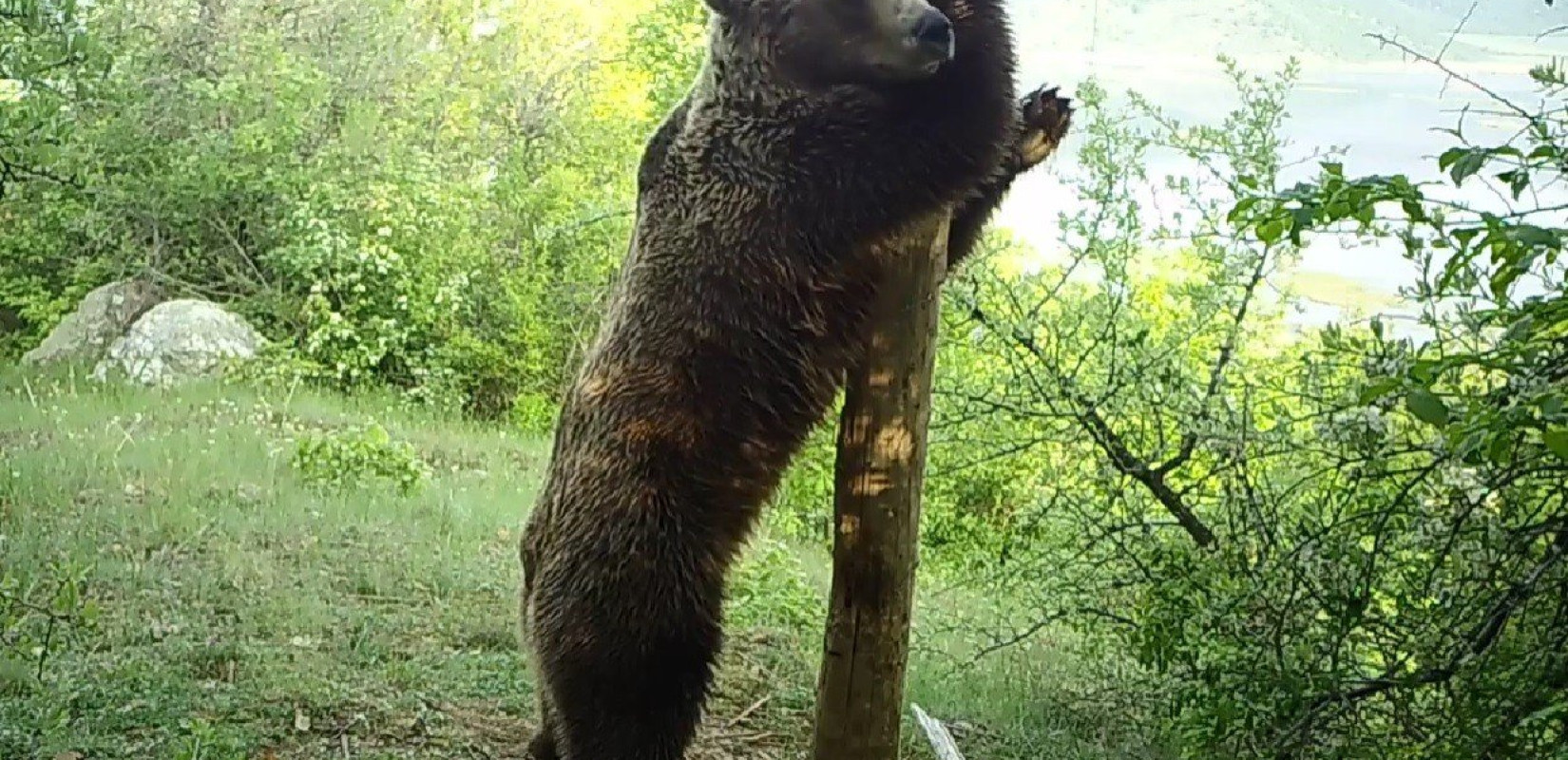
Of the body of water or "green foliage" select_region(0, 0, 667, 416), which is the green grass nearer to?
the body of water

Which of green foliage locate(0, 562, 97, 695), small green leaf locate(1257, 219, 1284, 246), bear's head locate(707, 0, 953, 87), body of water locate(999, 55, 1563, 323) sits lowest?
green foliage locate(0, 562, 97, 695)

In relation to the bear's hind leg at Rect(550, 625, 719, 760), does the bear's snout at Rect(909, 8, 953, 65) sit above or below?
above

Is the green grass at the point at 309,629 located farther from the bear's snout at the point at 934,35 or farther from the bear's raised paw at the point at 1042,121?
the bear's snout at the point at 934,35

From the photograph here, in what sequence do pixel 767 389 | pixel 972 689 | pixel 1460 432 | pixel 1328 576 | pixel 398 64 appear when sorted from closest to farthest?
pixel 1460 432 → pixel 1328 576 → pixel 767 389 → pixel 972 689 → pixel 398 64

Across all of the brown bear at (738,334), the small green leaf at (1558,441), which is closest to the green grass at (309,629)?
the brown bear at (738,334)

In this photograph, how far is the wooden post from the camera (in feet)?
10.7

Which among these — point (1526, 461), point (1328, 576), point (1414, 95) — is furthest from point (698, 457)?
point (1414, 95)

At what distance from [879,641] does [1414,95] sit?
321cm

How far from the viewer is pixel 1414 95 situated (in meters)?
5.26

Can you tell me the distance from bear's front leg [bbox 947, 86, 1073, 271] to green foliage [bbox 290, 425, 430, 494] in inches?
177

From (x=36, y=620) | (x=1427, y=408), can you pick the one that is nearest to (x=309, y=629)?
(x=36, y=620)

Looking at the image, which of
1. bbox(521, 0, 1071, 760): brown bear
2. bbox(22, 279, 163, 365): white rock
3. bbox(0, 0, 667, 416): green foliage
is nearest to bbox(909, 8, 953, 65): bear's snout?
bbox(521, 0, 1071, 760): brown bear

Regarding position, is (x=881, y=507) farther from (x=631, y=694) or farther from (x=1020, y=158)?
(x=1020, y=158)

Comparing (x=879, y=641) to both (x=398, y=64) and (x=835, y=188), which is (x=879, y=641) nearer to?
(x=835, y=188)
